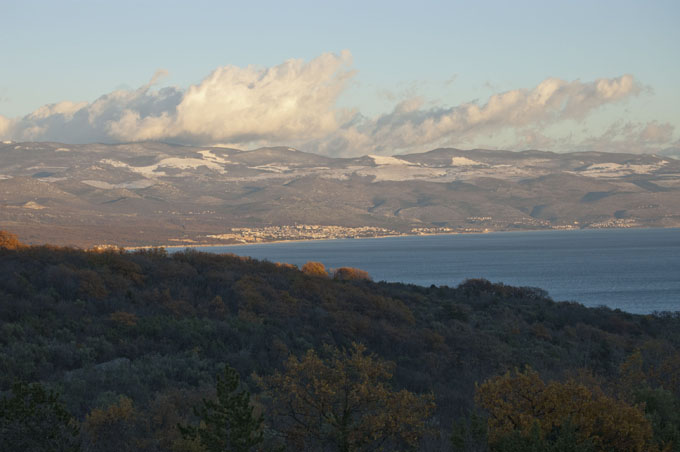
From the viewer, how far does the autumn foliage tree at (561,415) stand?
1049 cm

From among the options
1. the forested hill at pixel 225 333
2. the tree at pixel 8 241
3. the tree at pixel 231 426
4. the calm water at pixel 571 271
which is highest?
the tree at pixel 8 241

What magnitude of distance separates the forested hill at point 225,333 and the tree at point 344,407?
248cm

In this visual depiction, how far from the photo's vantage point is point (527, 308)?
41.9m

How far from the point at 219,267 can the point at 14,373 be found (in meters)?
17.9

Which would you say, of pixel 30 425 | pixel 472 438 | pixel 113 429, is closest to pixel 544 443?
pixel 472 438

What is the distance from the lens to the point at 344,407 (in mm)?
11180

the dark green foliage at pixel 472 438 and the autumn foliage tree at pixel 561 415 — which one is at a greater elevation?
the autumn foliage tree at pixel 561 415

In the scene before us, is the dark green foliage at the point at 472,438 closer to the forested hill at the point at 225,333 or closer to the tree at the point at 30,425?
the forested hill at the point at 225,333

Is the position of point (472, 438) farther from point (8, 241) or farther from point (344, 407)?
point (8, 241)

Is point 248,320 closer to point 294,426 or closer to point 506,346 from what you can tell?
point 506,346

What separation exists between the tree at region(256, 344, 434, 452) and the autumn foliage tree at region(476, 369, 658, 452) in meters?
1.21

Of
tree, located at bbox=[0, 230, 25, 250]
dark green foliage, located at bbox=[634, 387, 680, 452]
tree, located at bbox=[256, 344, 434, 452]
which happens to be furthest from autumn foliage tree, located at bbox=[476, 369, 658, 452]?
tree, located at bbox=[0, 230, 25, 250]

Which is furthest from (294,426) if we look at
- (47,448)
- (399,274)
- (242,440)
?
(399,274)

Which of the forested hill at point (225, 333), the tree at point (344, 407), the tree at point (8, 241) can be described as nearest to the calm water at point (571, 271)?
the forested hill at point (225, 333)
